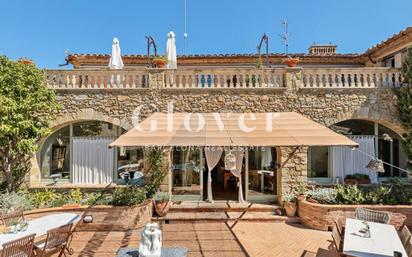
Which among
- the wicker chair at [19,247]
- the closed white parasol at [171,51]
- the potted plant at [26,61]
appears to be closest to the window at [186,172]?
the closed white parasol at [171,51]

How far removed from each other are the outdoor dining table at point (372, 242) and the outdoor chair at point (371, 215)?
131 cm

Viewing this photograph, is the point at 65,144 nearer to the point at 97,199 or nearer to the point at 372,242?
the point at 97,199

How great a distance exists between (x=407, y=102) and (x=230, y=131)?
32.1 ft

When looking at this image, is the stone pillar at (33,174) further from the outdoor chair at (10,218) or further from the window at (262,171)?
the window at (262,171)

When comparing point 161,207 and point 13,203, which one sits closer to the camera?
point 13,203

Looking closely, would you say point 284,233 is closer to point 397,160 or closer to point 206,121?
point 206,121

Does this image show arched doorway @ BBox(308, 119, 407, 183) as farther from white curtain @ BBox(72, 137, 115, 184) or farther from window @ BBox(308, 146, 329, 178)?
white curtain @ BBox(72, 137, 115, 184)

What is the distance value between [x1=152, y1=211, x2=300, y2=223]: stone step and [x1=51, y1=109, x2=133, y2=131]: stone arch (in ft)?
17.4

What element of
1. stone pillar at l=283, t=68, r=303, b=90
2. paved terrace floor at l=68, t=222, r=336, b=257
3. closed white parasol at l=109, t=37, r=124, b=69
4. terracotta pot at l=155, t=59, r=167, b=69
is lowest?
paved terrace floor at l=68, t=222, r=336, b=257

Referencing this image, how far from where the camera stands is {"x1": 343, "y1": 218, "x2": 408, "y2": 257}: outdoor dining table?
7.09m

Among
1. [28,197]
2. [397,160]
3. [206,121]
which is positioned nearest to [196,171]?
[206,121]

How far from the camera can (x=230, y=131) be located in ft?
36.2

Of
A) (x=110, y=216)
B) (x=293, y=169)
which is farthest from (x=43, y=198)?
(x=293, y=169)

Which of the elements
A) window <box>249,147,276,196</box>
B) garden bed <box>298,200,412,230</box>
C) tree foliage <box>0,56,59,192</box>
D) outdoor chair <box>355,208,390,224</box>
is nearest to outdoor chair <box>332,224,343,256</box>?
outdoor chair <box>355,208,390,224</box>
